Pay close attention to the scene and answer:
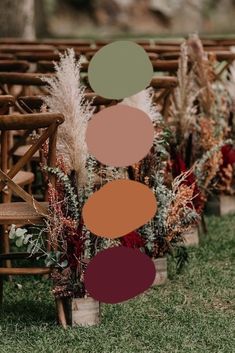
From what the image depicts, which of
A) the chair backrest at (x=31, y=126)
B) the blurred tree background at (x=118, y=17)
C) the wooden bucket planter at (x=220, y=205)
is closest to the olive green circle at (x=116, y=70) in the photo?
the chair backrest at (x=31, y=126)

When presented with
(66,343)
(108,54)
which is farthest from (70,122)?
(66,343)

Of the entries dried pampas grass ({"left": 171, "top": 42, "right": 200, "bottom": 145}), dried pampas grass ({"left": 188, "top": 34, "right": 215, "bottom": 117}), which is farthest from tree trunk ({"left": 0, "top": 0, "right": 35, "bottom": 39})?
dried pampas grass ({"left": 171, "top": 42, "right": 200, "bottom": 145})

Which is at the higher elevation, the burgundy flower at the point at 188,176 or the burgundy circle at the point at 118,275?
the burgundy flower at the point at 188,176

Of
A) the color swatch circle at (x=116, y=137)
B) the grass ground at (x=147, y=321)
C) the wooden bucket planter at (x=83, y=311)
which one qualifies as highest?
the color swatch circle at (x=116, y=137)

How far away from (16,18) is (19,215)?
9.54 meters

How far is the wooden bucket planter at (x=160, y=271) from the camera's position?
20.7ft

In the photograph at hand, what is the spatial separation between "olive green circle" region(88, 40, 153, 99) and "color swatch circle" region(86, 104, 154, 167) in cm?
16

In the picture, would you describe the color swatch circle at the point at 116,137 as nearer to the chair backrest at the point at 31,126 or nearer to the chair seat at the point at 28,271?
the chair backrest at the point at 31,126

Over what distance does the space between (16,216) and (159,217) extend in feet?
3.47

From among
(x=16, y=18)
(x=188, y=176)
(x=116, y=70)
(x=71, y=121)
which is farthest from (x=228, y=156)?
(x=16, y=18)

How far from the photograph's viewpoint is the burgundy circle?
17.7 ft

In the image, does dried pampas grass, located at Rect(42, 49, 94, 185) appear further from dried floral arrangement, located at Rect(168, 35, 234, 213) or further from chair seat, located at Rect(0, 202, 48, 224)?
dried floral arrangement, located at Rect(168, 35, 234, 213)

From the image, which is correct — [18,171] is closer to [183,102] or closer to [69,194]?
[69,194]

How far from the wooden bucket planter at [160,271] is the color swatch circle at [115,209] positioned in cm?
81
